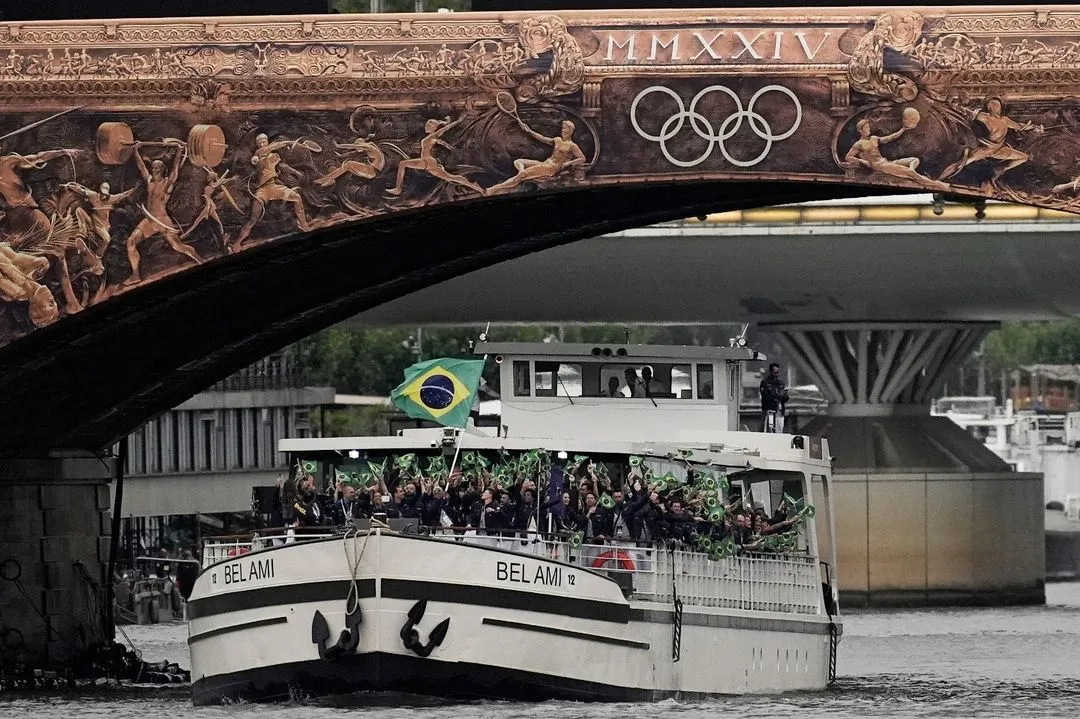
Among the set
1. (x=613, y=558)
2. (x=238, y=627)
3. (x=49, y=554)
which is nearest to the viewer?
(x=238, y=627)

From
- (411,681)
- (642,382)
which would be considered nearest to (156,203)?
(411,681)

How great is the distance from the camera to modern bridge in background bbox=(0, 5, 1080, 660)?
36312mm

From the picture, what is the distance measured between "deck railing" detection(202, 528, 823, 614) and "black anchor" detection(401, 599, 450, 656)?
1.04m

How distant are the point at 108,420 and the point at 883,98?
18480 millimetres

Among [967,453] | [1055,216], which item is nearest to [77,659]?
[1055,216]

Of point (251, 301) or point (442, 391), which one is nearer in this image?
point (442, 391)

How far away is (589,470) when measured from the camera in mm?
40906

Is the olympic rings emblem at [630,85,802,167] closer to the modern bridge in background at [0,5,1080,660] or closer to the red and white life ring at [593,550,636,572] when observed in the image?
A: the modern bridge in background at [0,5,1080,660]

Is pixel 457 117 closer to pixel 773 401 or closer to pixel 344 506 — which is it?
pixel 344 506

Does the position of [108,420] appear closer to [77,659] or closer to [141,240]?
[77,659]

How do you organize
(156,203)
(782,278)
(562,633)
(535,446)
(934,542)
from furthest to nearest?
1. (934,542)
2. (782,278)
3. (535,446)
4. (156,203)
5. (562,633)

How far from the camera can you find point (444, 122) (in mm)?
37750

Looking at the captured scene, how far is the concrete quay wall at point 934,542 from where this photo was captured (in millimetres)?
73312

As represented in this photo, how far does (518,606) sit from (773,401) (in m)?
13.7
